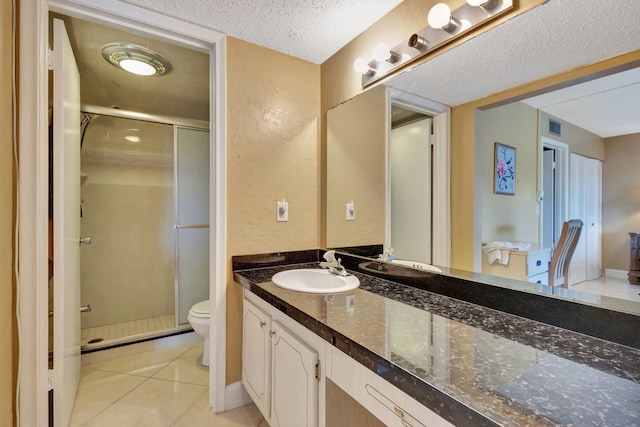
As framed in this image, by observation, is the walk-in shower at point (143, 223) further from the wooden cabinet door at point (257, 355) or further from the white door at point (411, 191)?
the white door at point (411, 191)

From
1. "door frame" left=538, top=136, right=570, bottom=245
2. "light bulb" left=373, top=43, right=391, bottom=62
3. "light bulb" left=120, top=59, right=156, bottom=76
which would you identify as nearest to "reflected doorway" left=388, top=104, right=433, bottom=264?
"light bulb" left=373, top=43, right=391, bottom=62

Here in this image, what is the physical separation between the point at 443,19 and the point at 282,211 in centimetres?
128

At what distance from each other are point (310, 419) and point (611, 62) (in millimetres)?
1465

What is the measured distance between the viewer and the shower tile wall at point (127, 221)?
2.84 meters

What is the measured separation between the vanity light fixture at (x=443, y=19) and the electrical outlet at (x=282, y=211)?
1.22 metres

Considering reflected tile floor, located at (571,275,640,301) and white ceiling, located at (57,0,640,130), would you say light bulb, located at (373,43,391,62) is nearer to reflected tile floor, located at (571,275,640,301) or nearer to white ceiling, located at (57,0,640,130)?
white ceiling, located at (57,0,640,130)

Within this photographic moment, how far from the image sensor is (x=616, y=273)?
33.4 inches

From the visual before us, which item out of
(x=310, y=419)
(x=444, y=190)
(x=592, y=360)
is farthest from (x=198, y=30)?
(x=592, y=360)

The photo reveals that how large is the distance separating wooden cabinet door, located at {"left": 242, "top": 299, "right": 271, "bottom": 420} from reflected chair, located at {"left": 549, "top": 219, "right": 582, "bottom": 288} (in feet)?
3.64

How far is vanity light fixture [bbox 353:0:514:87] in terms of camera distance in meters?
1.10

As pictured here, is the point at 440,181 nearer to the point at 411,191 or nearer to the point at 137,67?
the point at 411,191

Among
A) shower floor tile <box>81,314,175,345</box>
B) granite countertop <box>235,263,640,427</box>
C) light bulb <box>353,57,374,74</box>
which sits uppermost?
light bulb <box>353,57,374,74</box>

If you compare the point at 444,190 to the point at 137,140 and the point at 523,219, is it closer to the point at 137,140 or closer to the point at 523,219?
the point at 523,219

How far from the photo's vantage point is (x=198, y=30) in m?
1.61
